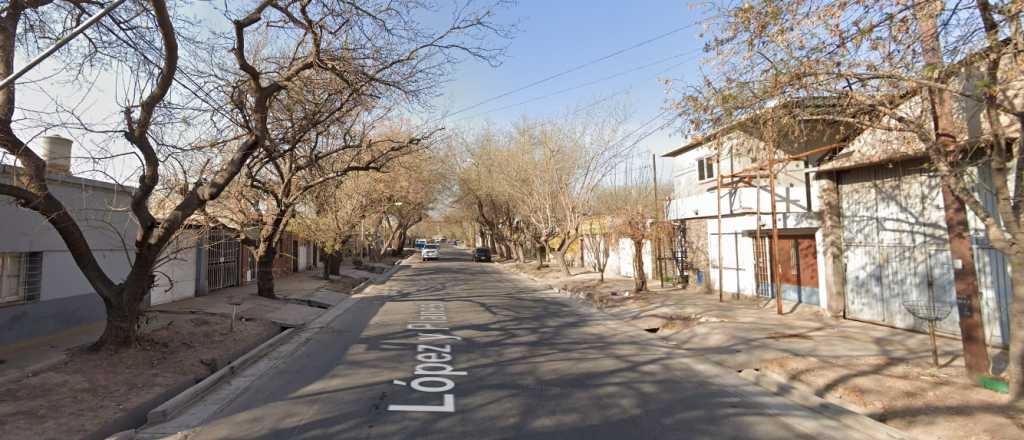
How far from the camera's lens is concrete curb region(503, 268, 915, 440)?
16.7ft

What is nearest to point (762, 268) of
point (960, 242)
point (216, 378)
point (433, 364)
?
point (960, 242)

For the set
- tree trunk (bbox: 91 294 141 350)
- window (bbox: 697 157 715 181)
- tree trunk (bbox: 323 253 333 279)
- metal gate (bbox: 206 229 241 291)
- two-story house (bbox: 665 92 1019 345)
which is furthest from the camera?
tree trunk (bbox: 323 253 333 279)

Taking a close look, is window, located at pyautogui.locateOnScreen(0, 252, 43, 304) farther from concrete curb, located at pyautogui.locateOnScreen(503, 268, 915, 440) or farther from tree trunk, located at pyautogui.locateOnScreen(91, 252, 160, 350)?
concrete curb, located at pyautogui.locateOnScreen(503, 268, 915, 440)

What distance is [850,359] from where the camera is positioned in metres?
7.62

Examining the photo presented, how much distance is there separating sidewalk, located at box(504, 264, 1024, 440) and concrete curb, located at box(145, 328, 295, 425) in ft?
24.0

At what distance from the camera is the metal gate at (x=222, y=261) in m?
17.2

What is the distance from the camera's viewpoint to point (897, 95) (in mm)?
6199

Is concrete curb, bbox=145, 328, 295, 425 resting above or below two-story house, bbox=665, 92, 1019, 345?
below

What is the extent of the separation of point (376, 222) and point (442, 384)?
26.5 meters

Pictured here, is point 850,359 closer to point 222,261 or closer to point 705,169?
point 705,169

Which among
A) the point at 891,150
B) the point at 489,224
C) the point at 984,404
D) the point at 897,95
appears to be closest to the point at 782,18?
the point at 897,95

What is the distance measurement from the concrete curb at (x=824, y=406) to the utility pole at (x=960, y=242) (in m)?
1.92

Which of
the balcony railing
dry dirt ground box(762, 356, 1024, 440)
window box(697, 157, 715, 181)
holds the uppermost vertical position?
window box(697, 157, 715, 181)

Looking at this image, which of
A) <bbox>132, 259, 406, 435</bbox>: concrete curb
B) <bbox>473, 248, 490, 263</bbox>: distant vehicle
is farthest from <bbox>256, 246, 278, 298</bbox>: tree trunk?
<bbox>473, 248, 490, 263</bbox>: distant vehicle
